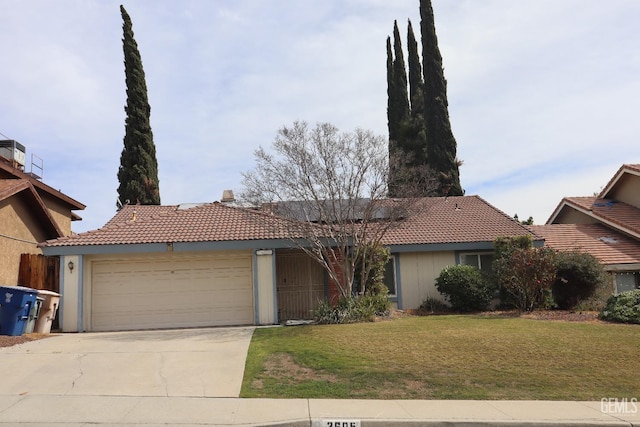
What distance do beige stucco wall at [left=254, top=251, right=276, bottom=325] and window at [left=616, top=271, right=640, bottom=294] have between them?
12.9 metres

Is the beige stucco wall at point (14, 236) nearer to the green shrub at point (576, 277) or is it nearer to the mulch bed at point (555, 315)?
the mulch bed at point (555, 315)

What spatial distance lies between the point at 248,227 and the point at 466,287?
24.0 feet

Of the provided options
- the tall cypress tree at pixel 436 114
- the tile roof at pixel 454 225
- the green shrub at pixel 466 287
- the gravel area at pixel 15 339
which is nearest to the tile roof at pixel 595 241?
the tile roof at pixel 454 225

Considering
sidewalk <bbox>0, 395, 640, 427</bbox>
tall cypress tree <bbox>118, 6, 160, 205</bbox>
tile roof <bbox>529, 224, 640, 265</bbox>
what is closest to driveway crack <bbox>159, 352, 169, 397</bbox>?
sidewalk <bbox>0, 395, 640, 427</bbox>

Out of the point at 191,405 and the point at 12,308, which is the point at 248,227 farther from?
the point at 191,405

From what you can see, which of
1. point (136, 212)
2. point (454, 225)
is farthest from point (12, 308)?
point (454, 225)

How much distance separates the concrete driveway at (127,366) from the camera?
8.38 m

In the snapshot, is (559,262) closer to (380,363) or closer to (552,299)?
(552,299)

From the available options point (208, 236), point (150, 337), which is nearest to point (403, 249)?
point (208, 236)

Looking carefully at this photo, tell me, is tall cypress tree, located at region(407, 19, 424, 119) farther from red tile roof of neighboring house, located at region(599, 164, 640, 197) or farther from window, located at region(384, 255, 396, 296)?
window, located at region(384, 255, 396, 296)

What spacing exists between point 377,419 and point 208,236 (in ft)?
34.6

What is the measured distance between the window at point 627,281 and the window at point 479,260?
4842 mm

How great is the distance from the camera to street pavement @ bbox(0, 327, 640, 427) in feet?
22.7

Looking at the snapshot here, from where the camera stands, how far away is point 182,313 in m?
16.4
